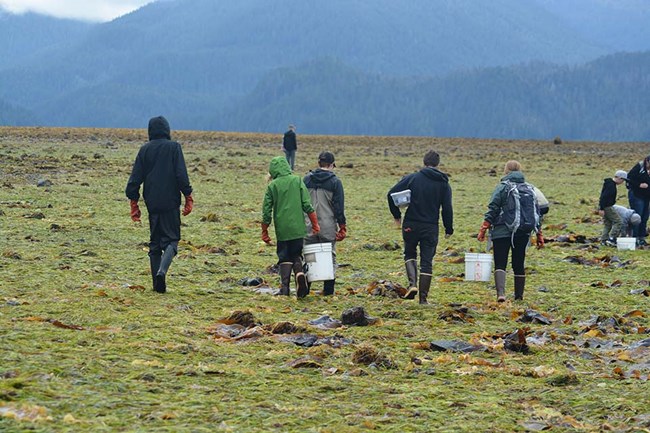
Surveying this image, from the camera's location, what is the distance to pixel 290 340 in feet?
36.4

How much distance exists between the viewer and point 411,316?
1315cm

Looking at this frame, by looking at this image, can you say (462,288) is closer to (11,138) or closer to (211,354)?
(211,354)

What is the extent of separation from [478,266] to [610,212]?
6.20 m

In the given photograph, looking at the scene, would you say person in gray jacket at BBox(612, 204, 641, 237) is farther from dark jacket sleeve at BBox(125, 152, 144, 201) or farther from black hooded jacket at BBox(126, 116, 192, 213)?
dark jacket sleeve at BBox(125, 152, 144, 201)

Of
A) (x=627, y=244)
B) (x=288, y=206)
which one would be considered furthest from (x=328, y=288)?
(x=627, y=244)

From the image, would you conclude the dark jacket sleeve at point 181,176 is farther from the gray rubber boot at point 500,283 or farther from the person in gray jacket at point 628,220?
the person in gray jacket at point 628,220

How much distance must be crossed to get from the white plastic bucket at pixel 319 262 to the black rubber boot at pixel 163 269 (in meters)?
1.77

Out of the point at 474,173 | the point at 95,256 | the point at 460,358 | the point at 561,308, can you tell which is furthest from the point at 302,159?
the point at 460,358

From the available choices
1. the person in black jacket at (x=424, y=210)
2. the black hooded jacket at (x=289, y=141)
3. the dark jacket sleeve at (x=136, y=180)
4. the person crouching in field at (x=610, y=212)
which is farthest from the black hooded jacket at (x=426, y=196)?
the black hooded jacket at (x=289, y=141)

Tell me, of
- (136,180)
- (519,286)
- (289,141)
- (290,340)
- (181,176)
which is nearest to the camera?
(290,340)

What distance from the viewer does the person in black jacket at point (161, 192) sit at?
14.1m

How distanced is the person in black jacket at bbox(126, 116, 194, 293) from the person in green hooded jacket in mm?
1142

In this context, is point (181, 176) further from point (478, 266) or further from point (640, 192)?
point (640, 192)

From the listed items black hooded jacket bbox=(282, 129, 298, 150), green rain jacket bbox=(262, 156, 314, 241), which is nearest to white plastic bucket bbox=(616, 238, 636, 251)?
green rain jacket bbox=(262, 156, 314, 241)
